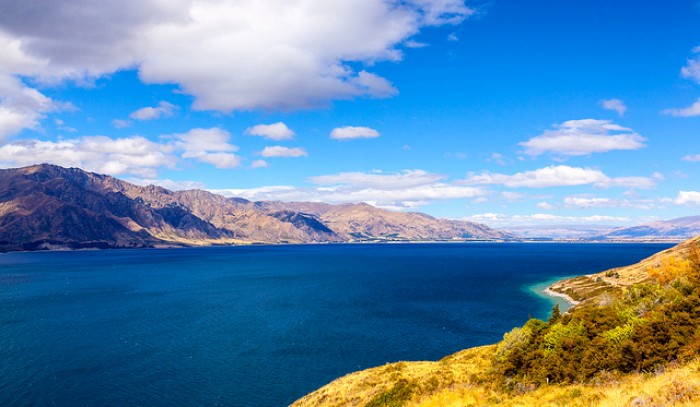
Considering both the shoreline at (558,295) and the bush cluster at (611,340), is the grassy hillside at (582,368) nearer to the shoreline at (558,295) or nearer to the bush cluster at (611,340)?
the bush cluster at (611,340)

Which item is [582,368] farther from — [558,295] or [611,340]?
[558,295]

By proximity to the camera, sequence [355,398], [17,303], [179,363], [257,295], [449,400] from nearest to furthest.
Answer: [449,400], [355,398], [179,363], [17,303], [257,295]

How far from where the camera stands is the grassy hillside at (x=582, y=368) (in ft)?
84.1

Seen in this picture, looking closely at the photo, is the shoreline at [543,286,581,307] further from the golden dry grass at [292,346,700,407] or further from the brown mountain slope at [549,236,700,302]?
the golden dry grass at [292,346,700,407]

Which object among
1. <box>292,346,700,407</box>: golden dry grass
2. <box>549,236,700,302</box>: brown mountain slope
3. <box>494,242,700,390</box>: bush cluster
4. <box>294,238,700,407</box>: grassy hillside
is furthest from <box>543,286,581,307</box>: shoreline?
<box>494,242,700,390</box>: bush cluster

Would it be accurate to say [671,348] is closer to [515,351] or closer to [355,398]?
[515,351]

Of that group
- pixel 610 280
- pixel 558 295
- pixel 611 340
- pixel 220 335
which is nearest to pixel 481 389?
pixel 611 340

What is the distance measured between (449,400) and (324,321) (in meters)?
76.8

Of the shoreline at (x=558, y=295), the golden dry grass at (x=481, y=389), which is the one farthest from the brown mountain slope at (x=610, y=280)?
the golden dry grass at (x=481, y=389)

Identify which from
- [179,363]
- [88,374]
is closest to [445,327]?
[179,363]

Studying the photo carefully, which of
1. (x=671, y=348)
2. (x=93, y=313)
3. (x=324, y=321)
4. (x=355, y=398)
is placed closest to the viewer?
(x=671, y=348)

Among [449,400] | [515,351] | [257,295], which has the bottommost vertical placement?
[257,295]

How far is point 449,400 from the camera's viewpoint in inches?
1275

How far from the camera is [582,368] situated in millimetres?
30812
